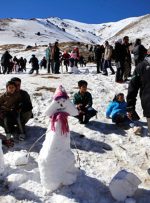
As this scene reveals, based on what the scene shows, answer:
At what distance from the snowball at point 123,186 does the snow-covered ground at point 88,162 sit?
0.13 metres

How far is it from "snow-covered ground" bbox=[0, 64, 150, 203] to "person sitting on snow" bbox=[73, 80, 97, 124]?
0.22 metres

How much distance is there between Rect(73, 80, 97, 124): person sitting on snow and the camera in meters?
9.90

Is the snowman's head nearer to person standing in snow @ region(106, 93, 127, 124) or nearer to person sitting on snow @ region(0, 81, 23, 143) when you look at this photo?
person sitting on snow @ region(0, 81, 23, 143)

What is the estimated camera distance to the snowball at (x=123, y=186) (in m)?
6.12

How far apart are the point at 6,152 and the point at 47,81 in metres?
8.28

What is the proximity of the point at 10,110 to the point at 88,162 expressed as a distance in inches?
95.3

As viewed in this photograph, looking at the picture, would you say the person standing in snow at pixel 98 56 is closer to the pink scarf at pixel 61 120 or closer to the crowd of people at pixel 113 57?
the crowd of people at pixel 113 57

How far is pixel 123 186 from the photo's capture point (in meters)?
6.11

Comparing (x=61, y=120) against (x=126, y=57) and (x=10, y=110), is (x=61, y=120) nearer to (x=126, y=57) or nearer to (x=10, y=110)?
(x=10, y=110)

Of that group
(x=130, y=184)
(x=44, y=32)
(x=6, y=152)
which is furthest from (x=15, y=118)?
(x=44, y=32)

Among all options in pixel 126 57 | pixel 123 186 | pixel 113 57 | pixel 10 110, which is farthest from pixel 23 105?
pixel 113 57

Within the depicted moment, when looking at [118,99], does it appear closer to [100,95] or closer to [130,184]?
[100,95]

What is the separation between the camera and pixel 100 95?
13.3 metres

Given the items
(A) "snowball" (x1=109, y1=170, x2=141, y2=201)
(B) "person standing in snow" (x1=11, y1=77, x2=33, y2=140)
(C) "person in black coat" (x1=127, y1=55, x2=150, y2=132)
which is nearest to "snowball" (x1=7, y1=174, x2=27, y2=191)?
(A) "snowball" (x1=109, y1=170, x2=141, y2=201)
